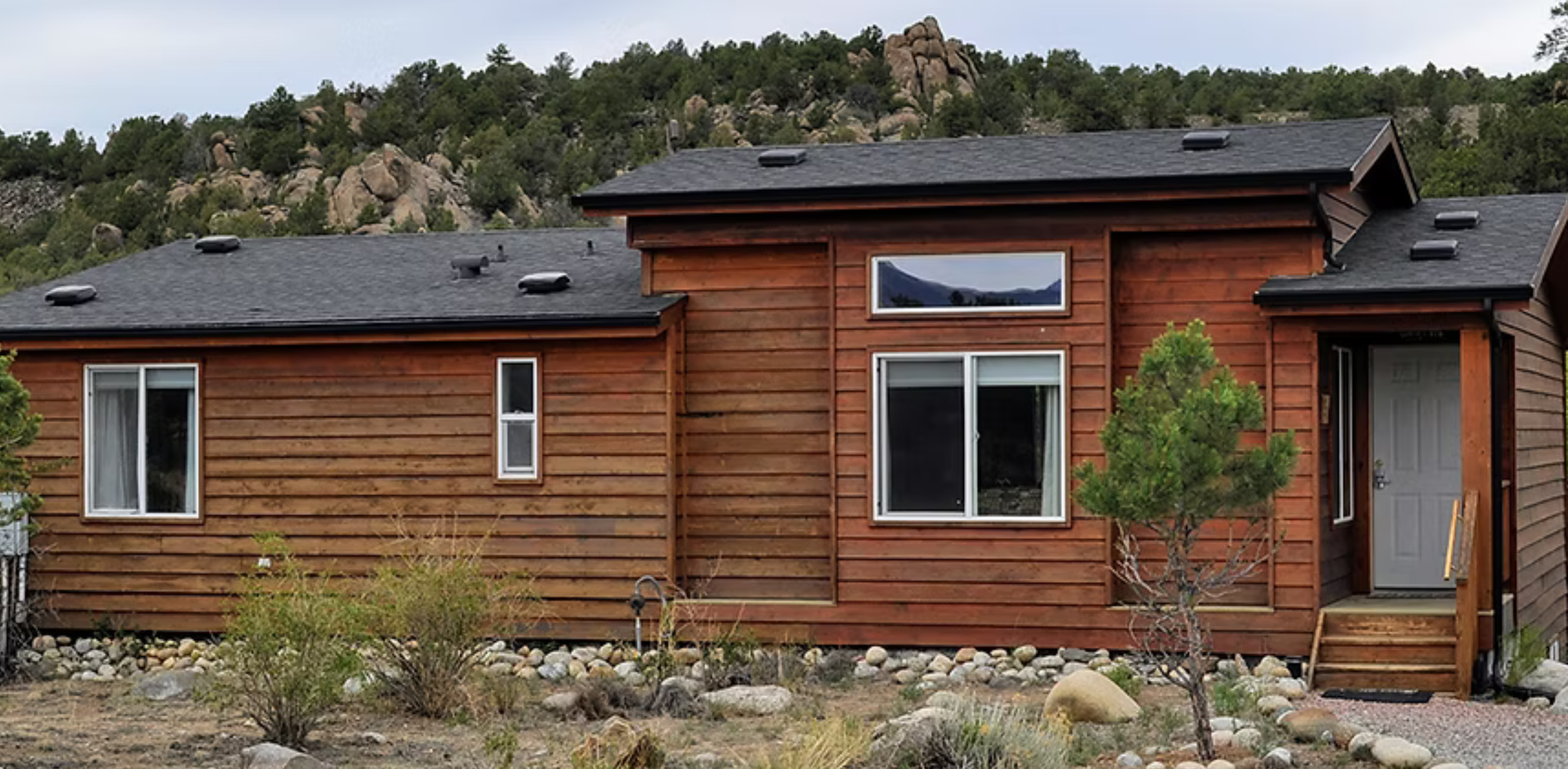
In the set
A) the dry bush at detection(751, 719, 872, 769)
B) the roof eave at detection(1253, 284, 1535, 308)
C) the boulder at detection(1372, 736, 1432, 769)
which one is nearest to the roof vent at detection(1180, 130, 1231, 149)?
the roof eave at detection(1253, 284, 1535, 308)

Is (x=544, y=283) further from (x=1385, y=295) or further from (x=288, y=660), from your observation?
(x=1385, y=295)

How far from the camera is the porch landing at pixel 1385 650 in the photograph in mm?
12547

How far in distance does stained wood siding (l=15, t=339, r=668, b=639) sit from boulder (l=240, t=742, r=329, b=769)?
4.75 m

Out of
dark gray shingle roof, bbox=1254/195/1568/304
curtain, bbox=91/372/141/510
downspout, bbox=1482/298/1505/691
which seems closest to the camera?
dark gray shingle roof, bbox=1254/195/1568/304

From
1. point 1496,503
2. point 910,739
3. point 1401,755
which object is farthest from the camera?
point 1496,503

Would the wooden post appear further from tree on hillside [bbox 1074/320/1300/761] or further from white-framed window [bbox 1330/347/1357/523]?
tree on hillside [bbox 1074/320/1300/761]

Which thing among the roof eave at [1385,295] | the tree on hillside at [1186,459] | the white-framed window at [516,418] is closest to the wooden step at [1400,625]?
the roof eave at [1385,295]

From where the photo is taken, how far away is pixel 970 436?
44.2ft

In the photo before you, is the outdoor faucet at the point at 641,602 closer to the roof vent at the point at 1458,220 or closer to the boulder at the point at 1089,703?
the boulder at the point at 1089,703

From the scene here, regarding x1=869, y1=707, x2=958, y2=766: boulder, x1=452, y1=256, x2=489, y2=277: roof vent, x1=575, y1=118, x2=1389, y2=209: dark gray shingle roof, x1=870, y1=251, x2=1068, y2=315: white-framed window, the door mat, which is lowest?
the door mat

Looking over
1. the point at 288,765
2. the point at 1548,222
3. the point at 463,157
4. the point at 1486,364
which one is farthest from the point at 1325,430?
the point at 463,157

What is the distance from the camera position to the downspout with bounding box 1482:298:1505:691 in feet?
40.8

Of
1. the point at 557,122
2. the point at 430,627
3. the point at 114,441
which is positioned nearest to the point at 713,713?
the point at 430,627

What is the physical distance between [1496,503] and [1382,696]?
1561mm
